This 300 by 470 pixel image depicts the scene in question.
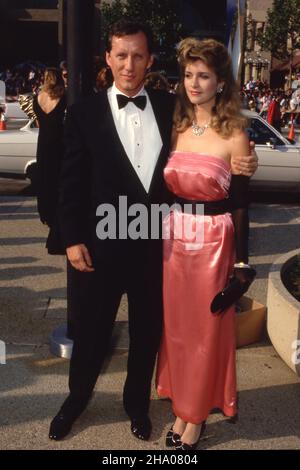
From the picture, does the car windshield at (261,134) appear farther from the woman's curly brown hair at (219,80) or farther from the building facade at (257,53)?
the building facade at (257,53)

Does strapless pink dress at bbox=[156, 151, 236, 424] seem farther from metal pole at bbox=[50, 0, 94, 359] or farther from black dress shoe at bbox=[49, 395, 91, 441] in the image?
metal pole at bbox=[50, 0, 94, 359]

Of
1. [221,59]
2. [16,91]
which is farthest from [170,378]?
[16,91]

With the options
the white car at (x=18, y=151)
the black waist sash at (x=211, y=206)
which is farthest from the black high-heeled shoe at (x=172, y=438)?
the white car at (x=18, y=151)

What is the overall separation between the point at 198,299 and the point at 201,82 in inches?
42.6

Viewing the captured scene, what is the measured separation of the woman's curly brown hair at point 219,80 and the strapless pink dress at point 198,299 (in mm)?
176

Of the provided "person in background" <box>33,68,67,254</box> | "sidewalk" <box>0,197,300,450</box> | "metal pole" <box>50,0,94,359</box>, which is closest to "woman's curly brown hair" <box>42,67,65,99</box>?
"person in background" <box>33,68,67,254</box>

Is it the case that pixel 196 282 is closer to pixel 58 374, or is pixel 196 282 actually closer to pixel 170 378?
pixel 170 378

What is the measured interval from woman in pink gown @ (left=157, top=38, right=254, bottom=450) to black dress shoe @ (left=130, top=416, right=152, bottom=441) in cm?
12

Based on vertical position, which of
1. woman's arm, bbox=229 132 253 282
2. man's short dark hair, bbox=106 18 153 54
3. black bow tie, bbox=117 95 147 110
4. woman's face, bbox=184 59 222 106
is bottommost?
woman's arm, bbox=229 132 253 282

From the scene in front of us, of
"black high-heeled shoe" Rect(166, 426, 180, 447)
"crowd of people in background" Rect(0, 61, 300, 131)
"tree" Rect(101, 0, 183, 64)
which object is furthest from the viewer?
"tree" Rect(101, 0, 183, 64)

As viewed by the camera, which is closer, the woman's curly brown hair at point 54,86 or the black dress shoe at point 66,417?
the black dress shoe at point 66,417

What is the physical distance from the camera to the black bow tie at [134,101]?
3.10 metres

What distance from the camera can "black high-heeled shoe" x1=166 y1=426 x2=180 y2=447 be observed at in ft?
10.9

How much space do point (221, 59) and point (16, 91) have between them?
3183 cm
